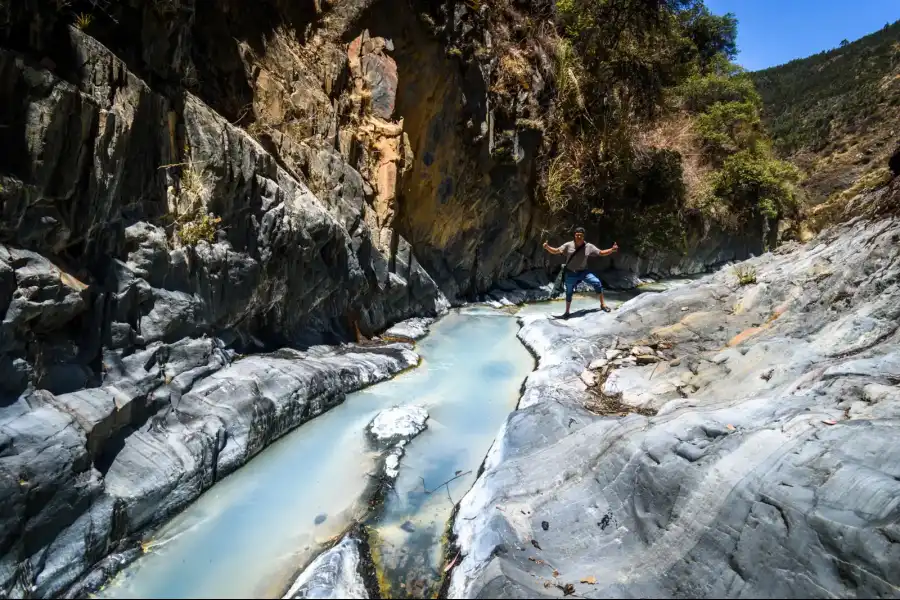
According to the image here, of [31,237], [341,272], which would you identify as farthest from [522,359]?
[31,237]

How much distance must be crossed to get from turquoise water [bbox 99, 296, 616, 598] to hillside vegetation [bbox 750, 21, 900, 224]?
70.6 feet

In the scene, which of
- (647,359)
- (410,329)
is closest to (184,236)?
(410,329)

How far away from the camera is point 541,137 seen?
12.3 metres

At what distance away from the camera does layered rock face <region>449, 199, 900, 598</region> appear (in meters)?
2.46

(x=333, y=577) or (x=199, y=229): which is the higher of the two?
(x=199, y=229)

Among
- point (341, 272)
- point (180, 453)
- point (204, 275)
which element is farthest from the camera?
point (341, 272)

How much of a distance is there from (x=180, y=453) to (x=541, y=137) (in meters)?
10.8

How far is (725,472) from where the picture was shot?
2936 mm

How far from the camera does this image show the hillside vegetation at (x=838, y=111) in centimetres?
2397

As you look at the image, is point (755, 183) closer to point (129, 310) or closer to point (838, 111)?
point (838, 111)

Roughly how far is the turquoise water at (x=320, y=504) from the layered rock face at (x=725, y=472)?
0.39 metres

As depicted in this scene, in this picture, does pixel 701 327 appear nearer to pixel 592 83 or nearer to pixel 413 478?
pixel 413 478

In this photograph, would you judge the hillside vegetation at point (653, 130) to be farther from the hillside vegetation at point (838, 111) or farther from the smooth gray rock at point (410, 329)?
the smooth gray rock at point (410, 329)

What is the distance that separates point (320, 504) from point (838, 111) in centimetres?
3588
